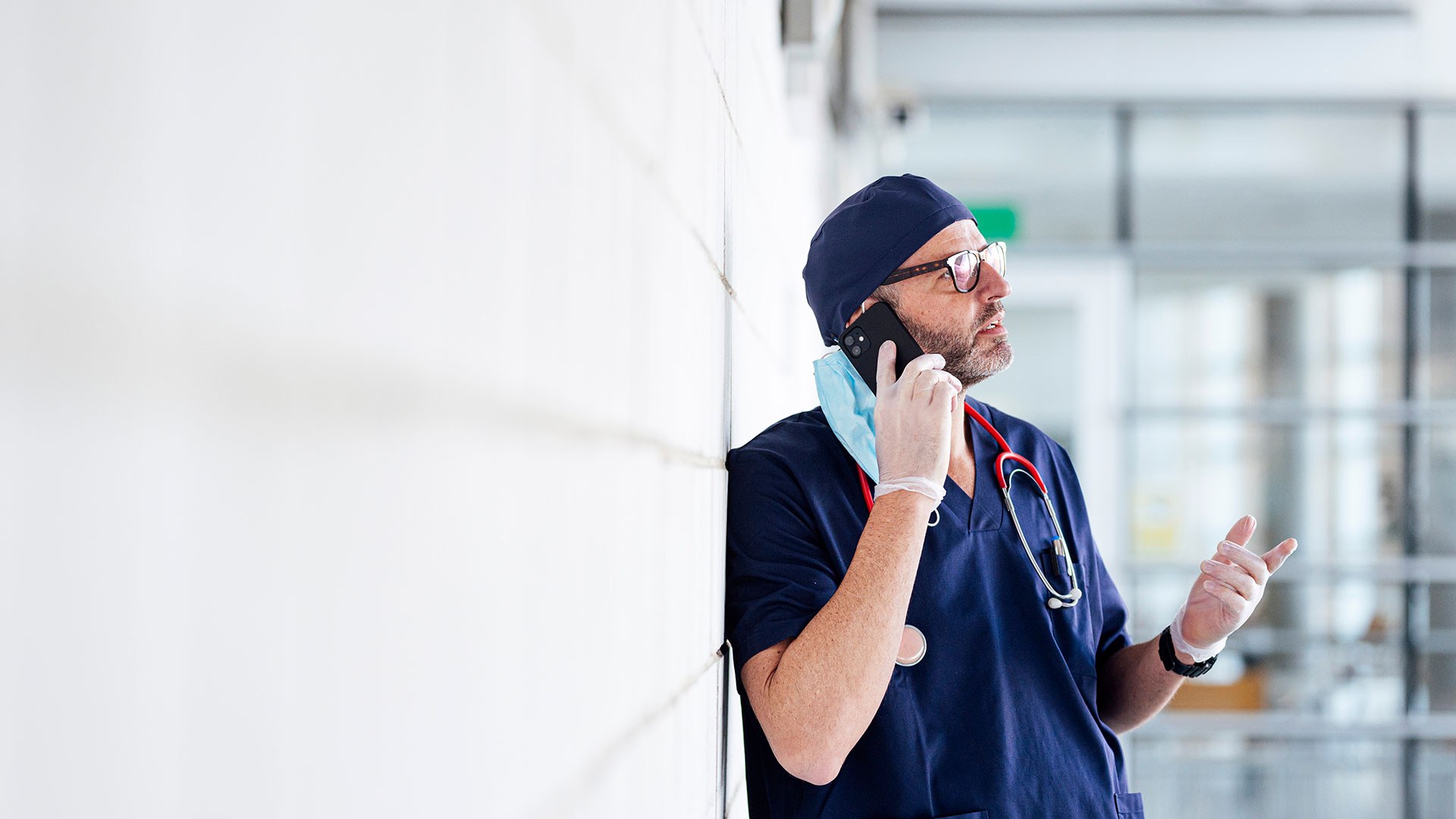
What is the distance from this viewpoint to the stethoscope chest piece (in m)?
1.21

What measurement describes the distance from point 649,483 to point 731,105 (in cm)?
67

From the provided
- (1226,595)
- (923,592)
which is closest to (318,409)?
(923,592)

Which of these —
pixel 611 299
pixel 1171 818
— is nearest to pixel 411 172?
pixel 611 299

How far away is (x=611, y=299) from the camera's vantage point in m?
0.69

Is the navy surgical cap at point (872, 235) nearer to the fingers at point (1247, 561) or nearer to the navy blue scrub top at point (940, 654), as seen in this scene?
the navy blue scrub top at point (940, 654)

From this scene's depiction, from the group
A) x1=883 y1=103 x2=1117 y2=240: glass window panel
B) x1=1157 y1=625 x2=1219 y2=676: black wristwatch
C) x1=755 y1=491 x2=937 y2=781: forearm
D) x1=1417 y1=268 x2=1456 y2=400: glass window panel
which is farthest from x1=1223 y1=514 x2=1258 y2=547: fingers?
x1=1417 y1=268 x2=1456 y2=400: glass window panel

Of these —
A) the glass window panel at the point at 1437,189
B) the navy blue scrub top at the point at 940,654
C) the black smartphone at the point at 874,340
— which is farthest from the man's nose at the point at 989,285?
the glass window panel at the point at 1437,189

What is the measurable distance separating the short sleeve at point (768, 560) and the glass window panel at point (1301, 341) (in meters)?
3.83

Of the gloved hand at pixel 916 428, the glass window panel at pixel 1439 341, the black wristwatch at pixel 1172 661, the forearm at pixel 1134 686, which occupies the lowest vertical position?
the forearm at pixel 1134 686

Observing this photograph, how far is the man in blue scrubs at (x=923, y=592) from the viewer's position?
1.09 metres

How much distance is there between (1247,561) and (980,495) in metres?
0.37

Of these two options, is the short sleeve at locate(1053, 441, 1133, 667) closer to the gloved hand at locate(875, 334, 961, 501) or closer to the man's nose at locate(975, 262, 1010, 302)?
the man's nose at locate(975, 262, 1010, 302)

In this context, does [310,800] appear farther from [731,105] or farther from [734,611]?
[731,105]

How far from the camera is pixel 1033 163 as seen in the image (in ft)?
15.8
